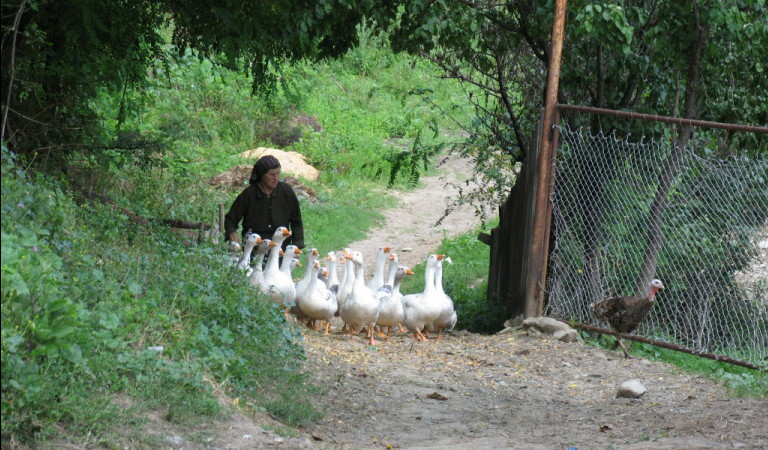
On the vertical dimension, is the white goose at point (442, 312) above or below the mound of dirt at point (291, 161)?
below

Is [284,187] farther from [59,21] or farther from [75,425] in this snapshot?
[75,425]

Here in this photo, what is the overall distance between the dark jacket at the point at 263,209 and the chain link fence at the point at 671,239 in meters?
2.62

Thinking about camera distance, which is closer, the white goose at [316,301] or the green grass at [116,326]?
the green grass at [116,326]

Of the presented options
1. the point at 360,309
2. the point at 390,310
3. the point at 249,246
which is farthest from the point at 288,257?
the point at 390,310

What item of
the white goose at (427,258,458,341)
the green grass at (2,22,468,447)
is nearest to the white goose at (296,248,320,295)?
the white goose at (427,258,458,341)

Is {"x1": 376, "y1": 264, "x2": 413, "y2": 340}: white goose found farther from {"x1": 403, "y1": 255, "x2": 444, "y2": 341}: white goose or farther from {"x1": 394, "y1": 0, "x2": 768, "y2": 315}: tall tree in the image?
{"x1": 394, "y1": 0, "x2": 768, "y2": 315}: tall tree

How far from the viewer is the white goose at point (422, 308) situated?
9141 mm

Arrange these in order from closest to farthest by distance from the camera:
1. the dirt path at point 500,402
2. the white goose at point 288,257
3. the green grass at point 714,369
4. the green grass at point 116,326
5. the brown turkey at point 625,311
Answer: the green grass at point 116,326 < the dirt path at point 500,402 < the green grass at point 714,369 < the brown turkey at point 625,311 < the white goose at point 288,257

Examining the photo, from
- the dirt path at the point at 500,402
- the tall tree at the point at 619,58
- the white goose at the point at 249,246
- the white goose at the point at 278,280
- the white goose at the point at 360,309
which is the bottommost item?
the dirt path at the point at 500,402

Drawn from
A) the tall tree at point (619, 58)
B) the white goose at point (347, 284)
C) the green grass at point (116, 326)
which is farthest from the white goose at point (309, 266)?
the tall tree at point (619, 58)

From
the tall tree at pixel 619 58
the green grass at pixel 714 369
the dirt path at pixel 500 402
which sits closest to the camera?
the dirt path at pixel 500 402

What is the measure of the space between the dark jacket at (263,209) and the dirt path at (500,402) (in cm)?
133

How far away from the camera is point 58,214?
18.7 feet

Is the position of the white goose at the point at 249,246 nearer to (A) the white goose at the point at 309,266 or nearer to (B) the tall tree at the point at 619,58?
(A) the white goose at the point at 309,266
